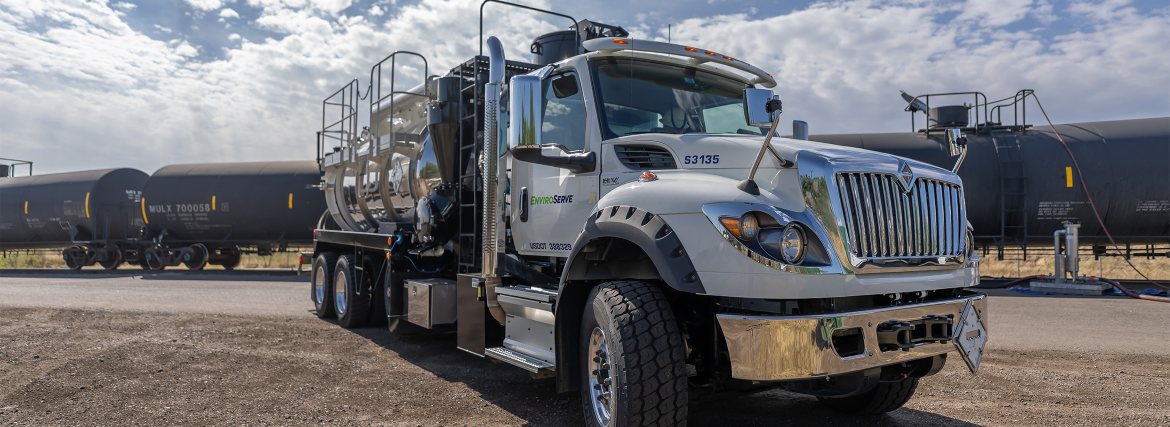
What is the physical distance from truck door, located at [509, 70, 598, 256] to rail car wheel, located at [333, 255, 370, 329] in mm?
4102

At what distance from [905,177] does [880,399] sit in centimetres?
167

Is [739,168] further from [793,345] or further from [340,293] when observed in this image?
[340,293]

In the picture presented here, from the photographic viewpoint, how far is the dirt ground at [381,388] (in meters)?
5.14

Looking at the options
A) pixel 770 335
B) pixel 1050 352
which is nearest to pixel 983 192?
pixel 1050 352

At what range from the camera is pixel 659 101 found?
5.29 m

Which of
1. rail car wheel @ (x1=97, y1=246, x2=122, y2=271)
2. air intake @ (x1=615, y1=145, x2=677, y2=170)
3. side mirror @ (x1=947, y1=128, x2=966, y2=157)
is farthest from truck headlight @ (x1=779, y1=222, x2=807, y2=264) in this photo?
rail car wheel @ (x1=97, y1=246, x2=122, y2=271)

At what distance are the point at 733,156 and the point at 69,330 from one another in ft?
27.6

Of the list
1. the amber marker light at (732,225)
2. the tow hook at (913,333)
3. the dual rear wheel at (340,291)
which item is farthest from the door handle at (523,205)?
the dual rear wheel at (340,291)

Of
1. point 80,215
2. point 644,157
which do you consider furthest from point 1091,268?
point 80,215

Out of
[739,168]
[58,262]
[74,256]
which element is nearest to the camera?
[739,168]

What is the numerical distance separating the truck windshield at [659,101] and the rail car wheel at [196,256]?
2058 centimetres

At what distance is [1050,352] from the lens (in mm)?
7484

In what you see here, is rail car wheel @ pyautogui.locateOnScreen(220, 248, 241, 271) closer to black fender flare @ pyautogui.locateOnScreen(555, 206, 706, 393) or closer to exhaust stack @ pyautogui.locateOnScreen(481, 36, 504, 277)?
exhaust stack @ pyautogui.locateOnScreen(481, 36, 504, 277)

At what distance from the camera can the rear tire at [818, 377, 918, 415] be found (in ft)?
16.4
